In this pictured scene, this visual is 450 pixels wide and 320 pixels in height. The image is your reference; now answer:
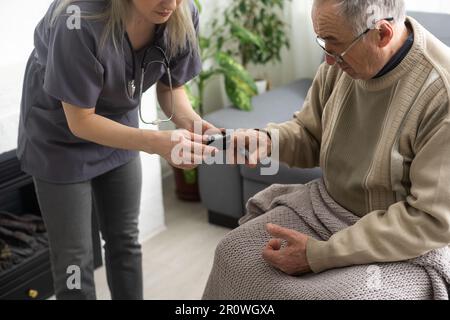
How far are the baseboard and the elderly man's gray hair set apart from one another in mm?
1509

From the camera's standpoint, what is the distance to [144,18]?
147 centimetres

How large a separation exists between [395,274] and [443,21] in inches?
53.5

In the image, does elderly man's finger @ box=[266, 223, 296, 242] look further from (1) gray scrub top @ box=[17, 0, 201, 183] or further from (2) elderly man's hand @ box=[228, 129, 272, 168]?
(1) gray scrub top @ box=[17, 0, 201, 183]

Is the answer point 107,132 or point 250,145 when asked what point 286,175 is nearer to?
point 250,145

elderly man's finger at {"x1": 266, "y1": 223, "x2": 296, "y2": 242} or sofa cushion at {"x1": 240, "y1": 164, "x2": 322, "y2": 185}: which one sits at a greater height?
elderly man's finger at {"x1": 266, "y1": 223, "x2": 296, "y2": 242}

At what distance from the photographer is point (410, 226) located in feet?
4.09

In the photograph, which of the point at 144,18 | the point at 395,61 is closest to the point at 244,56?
the point at 144,18

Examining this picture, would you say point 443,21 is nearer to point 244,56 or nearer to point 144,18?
point 244,56

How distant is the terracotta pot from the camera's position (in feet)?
9.50

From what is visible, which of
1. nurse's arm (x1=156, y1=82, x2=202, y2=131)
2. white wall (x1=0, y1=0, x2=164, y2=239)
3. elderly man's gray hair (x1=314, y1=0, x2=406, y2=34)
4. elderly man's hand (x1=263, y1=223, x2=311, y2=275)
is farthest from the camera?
white wall (x1=0, y1=0, x2=164, y2=239)

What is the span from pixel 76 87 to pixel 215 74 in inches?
60.5

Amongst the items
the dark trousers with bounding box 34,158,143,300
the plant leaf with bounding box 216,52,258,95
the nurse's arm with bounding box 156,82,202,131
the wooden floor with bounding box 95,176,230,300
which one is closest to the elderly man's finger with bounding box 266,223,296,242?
the nurse's arm with bounding box 156,82,202,131

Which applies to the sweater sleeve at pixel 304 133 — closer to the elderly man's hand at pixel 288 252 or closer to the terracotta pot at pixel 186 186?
the elderly man's hand at pixel 288 252

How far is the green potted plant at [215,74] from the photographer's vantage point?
2.66m
